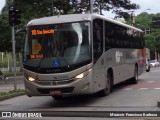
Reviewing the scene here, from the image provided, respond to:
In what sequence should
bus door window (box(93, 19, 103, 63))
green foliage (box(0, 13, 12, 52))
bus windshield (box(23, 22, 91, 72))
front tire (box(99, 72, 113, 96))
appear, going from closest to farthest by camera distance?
bus windshield (box(23, 22, 91, 72))
bus door window (box(93, 19, 103, 63))
front tire (box(99, 72, 113, 96))
green foliage (box(0, 13, 12, 52))

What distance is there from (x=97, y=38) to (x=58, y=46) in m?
1.77

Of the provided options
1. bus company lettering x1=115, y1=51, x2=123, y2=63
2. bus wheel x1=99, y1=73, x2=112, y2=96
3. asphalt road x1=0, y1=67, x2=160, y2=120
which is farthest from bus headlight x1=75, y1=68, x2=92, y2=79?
bus company lettering x1=115, y1=51, x2=123, y2=63

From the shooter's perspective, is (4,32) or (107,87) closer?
(107,87)

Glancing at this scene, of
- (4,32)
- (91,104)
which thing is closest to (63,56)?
(91,104)

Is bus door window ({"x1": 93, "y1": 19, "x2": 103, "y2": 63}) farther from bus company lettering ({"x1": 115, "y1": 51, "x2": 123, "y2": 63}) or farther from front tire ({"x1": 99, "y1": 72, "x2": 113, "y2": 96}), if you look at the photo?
bus company lettering ({"x1": 115, "y1": 51, "x2": 123, "y2": 63})

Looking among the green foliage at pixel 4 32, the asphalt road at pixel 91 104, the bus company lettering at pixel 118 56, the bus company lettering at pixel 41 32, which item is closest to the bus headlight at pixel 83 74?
the asphalt road at pixel 91 104

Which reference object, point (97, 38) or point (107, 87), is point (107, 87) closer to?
point (107, 87)

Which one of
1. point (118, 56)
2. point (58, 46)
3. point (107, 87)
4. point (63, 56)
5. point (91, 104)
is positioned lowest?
point (91, 104)

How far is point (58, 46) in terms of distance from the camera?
45.3 ft

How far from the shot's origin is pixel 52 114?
6555 millimetres

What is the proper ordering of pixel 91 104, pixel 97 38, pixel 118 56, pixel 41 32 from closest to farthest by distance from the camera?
1. pixel 41 32
2. pixel 91 104
3. pixel 97 38
4. pixel 118 56

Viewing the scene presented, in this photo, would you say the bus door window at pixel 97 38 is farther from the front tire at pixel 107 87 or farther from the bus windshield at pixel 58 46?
the front tire at pixel 107 87

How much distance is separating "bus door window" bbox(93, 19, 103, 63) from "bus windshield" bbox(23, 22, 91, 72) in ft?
1.90

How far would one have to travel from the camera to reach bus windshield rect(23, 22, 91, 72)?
44.8 feet
